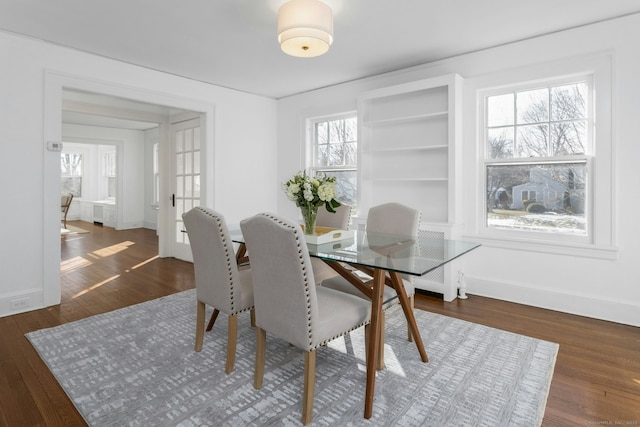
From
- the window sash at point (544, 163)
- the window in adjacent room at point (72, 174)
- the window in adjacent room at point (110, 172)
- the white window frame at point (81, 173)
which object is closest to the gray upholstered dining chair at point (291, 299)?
the window sash at point (544, 163)

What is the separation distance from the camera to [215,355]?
2.39m

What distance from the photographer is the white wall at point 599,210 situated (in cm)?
289

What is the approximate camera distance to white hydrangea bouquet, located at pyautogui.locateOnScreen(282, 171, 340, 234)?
247 centimetres

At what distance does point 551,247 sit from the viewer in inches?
128

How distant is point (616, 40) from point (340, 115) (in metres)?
2.89

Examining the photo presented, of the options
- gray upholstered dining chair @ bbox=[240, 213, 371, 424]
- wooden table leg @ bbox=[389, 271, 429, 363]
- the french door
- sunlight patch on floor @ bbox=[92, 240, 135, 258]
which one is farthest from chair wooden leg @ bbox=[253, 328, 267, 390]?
sunlight patch on floor @ bbox=[92, 240, 135, 258]

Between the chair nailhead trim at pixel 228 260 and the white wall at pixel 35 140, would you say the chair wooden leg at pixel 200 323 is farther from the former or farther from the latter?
the white wall at pixel 35 140

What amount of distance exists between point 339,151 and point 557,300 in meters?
3.04

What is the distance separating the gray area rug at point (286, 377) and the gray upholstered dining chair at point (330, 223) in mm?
553

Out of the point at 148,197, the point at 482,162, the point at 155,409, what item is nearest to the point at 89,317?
the point at 155,409

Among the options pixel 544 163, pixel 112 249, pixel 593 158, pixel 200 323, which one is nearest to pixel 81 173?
pixel 112 249

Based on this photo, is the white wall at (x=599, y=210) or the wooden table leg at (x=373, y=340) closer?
the wooden table leg at (x=373, y=340)

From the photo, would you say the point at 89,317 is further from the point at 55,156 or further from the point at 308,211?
the point at 308,211

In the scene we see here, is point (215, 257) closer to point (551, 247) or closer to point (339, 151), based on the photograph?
point (551, 247)
